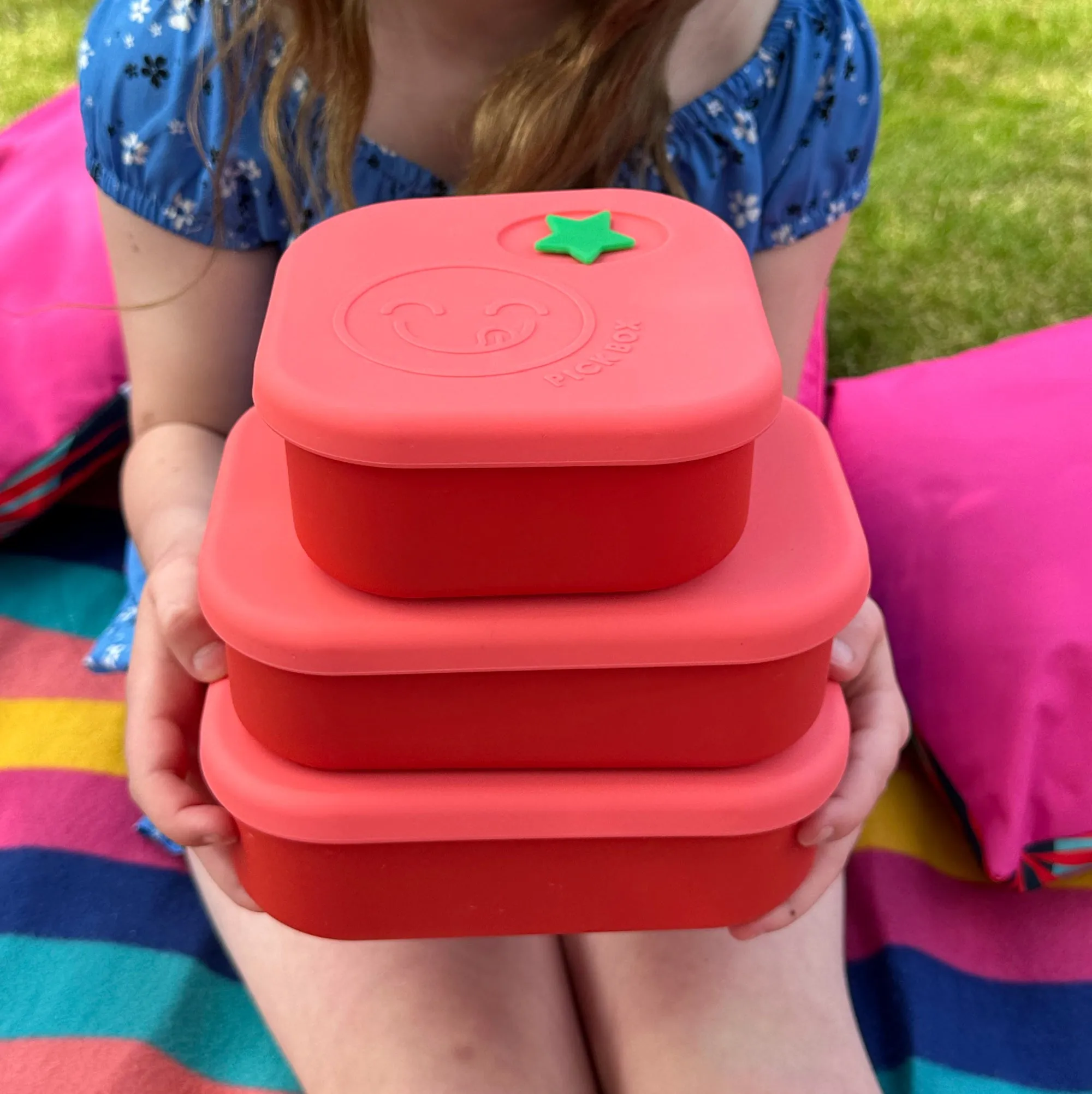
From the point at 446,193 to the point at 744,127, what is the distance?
188 mm

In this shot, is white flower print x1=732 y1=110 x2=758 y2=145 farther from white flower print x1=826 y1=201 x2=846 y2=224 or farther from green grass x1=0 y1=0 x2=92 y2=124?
green grass x1=0 y1=0 x2=92 y2=124

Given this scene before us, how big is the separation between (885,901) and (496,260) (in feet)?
1.59

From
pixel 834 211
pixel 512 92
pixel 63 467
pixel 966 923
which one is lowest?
pixel 966 923

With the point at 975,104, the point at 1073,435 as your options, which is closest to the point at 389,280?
the point at 1073,435

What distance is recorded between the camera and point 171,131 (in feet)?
2.19

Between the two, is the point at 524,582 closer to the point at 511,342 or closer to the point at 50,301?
the point at 511,342

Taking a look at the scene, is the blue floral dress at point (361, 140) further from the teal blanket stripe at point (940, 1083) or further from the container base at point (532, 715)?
the teal blanket stripe at point (940, 1083)

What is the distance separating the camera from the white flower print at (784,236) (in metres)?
0.74

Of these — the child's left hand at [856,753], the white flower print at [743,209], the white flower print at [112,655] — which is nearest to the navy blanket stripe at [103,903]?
the white flower print at [112,655]

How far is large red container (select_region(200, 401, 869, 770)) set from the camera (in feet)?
1.29

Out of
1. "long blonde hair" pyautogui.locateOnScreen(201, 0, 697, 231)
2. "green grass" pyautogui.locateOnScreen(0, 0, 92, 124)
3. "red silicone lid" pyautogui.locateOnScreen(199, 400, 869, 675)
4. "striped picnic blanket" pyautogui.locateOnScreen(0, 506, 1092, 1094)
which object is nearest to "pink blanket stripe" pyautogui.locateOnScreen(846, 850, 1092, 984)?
"striped picnic blanket" pyautogui.locateOnScreen(0, 506, 1092, 1094)

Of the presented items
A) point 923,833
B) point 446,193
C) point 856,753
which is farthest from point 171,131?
point 923,833

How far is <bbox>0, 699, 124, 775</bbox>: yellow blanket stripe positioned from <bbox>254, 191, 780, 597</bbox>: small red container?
414 millimetres

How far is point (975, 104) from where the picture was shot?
1380mm
